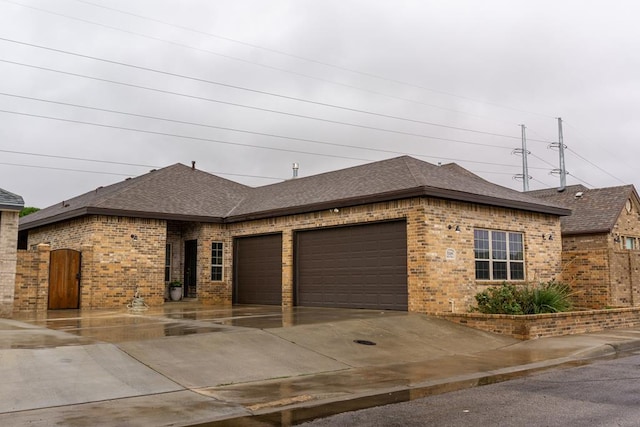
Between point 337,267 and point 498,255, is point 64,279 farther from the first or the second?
point 498,255

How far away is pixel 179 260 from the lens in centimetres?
2555

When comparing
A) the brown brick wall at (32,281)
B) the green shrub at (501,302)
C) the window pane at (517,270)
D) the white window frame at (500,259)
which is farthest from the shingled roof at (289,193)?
the green shrub at (501,302)

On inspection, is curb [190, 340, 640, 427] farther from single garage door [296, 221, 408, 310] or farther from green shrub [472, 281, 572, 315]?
single garage door [296, 221, 408, 310]

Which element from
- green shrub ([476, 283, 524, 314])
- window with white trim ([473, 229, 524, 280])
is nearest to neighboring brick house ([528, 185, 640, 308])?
window with white trim ([473, 229, 524, 280])

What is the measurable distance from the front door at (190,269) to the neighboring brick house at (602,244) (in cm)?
1492

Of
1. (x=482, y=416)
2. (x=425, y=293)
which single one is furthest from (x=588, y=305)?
(x=482, y=416)

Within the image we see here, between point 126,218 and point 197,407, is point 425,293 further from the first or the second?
point 126,218

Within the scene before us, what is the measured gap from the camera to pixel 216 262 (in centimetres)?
2391

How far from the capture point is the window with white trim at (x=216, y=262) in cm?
2375

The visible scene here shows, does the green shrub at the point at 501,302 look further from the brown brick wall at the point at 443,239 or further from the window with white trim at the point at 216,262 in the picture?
the window with white trim at the point at 216,262

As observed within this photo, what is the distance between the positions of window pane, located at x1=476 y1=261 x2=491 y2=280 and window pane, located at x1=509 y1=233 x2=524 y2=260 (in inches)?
53.3

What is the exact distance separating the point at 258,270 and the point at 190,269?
447cm

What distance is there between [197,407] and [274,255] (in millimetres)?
14503

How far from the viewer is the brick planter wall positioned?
14.2 m
